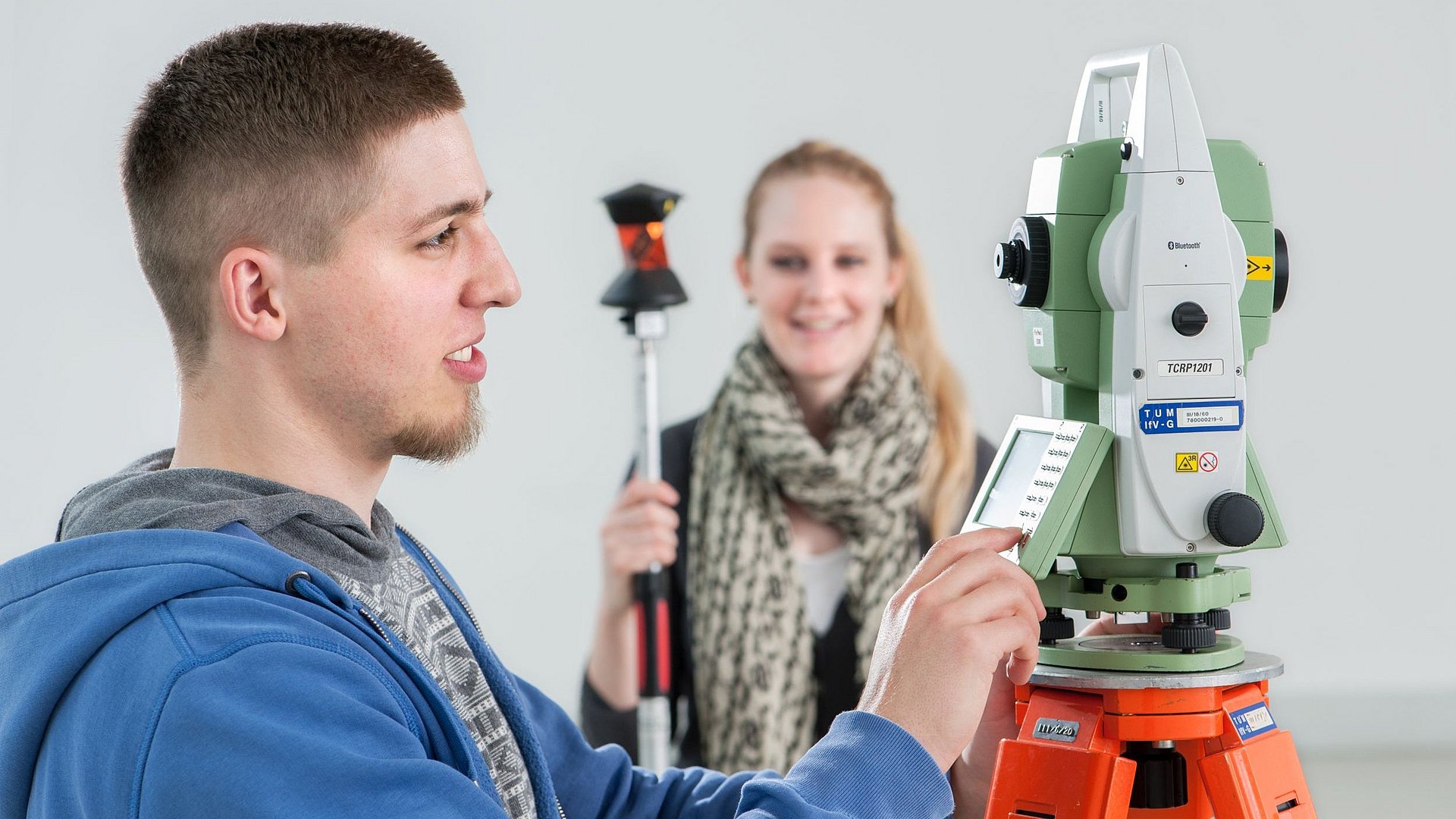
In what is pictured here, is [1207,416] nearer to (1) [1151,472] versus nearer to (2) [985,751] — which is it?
(1) [1151,472]

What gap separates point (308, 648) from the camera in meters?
0.88

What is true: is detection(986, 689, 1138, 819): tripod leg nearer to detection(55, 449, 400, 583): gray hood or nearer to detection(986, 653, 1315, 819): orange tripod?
detection(986, 653, 1315, 819): orange tripod

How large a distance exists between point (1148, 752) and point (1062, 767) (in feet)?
0.34

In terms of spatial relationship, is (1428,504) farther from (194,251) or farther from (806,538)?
(194,251)

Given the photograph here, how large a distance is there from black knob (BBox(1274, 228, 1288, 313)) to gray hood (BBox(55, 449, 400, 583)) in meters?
0.80

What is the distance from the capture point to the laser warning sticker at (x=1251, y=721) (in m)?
1.09

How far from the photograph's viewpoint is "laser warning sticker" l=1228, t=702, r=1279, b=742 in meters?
1.09

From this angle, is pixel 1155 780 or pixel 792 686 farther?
pixel 792 686

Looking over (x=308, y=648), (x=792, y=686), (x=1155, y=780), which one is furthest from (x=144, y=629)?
(x=792, y=686)

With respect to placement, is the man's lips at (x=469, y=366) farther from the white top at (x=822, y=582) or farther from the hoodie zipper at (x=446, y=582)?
the white top at (x=822, y=582)

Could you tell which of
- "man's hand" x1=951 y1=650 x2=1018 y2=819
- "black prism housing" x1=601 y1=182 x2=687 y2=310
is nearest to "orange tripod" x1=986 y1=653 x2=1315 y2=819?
"man's hand" x1=951 y1=650 x2=1018 y2=819

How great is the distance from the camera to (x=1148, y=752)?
1142 millimetres

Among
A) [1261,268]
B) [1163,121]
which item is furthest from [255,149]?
[1261,268]

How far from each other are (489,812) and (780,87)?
3181 millimetres
